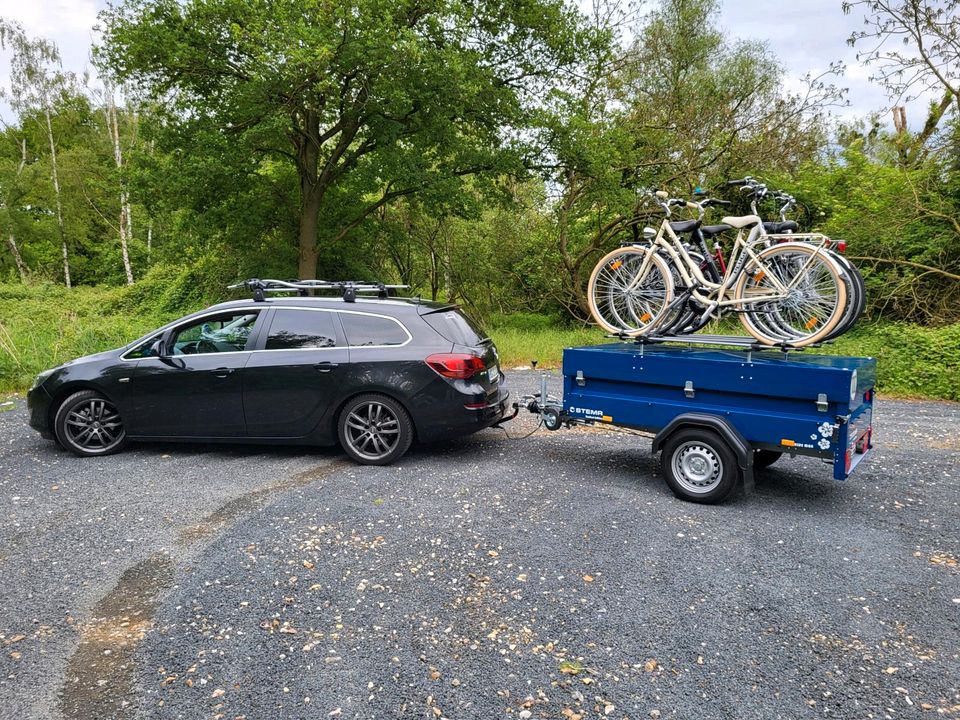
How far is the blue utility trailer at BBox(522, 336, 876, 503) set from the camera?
4.40 meters

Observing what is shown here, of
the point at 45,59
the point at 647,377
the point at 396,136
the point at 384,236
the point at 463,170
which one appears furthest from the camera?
the point at 45,59

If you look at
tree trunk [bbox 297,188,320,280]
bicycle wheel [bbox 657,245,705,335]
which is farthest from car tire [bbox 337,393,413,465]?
tree trunk [bbox 297,188,320,280]

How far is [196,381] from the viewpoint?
6105mm

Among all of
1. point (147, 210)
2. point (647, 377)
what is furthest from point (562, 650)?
point (147, 210)

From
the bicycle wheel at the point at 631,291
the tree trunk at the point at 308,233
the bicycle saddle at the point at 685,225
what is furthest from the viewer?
the tree trunk at the point at 308,233

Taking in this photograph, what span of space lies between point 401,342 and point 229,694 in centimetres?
362

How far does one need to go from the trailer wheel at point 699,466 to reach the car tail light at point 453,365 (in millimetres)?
1892

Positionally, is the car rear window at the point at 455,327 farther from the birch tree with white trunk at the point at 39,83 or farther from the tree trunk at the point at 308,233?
the birch tree with white trunk at the point at 39,83

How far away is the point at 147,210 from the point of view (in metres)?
15.5

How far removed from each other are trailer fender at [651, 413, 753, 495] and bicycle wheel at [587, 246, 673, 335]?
97cm

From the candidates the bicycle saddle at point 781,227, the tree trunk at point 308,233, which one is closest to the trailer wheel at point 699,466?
the bicycle saddle at point 781,227

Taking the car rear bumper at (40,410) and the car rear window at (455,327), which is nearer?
the car rear window at (455,327)

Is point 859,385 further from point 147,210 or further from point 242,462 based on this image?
point 147,210

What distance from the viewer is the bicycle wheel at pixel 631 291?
18.1 feet
